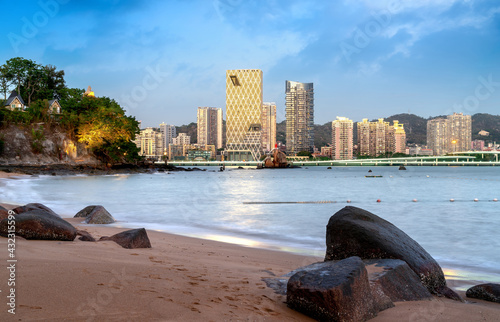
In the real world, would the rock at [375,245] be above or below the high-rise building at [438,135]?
below

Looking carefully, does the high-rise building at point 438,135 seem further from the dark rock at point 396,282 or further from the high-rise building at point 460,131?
the dark rock at point 396,282

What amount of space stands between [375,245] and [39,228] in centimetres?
541

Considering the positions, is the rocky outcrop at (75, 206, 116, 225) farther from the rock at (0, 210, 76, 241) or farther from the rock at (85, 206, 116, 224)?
the rock at (0, 210, 76, 241)

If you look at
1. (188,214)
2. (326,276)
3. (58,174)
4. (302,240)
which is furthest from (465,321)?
(58,174)

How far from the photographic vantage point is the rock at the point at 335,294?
11.7 feet

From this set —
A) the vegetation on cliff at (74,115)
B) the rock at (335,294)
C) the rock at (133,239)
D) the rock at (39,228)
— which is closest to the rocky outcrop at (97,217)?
the rock at (39,228)

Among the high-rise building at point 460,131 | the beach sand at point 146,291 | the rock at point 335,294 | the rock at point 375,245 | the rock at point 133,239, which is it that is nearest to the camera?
the beach sand at point 146,291

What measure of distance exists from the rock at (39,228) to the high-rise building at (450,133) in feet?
524

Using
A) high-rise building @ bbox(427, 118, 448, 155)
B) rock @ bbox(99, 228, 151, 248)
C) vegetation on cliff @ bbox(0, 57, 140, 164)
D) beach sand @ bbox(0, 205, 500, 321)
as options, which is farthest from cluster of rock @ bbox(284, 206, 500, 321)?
high-rise building @ bbox(427, 118, 448, 155)

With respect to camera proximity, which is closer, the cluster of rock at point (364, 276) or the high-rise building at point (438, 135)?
the cluster of rock at point (364, 276)

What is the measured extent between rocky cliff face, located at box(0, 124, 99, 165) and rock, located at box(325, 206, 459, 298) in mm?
65216

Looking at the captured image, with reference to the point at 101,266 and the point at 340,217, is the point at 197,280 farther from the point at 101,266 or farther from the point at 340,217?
the point at 340,217

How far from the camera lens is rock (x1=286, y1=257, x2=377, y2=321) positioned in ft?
11.7

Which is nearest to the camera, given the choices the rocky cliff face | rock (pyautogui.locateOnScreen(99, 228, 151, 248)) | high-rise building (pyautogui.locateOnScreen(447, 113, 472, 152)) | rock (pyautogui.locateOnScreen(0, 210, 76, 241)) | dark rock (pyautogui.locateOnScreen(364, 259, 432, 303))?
dark rock (pyautogui.locateOnScreen(364, 259, 432, 303))
